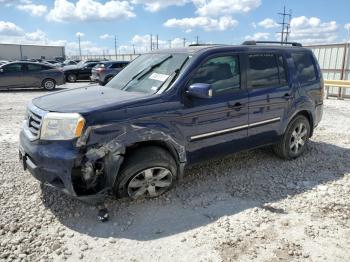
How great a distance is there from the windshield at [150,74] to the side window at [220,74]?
0.27 metres

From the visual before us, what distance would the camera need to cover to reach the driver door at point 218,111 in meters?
4.13

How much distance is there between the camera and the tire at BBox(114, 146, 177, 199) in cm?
369

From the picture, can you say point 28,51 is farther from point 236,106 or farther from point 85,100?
point 236,106

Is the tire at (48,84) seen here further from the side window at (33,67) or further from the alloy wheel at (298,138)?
the alloy wheel at (298,138)

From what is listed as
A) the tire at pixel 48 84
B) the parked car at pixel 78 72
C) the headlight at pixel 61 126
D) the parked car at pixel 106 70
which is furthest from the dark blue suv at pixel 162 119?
the parked car at pixel 78 72

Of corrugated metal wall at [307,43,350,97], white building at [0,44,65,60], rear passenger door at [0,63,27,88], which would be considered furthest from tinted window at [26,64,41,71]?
white building at [0,44,65,60]

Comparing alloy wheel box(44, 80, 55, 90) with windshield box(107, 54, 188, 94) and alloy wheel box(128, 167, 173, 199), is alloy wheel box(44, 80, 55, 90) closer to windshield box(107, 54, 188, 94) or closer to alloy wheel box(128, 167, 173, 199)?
windshield box(107, 54, 188, 94)

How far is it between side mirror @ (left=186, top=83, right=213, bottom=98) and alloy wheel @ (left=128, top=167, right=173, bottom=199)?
3.08 ft

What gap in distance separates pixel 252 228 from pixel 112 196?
1660mm

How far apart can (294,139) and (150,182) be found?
2.82 m

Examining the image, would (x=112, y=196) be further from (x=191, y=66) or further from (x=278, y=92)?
(x=278, y=92)

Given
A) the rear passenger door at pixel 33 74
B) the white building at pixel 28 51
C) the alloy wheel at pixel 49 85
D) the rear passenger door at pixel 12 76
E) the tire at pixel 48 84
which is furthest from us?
the white building at pixel 28 51

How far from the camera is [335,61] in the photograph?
15.3 meters

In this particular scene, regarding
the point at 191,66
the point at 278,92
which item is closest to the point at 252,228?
the point at 191,66
